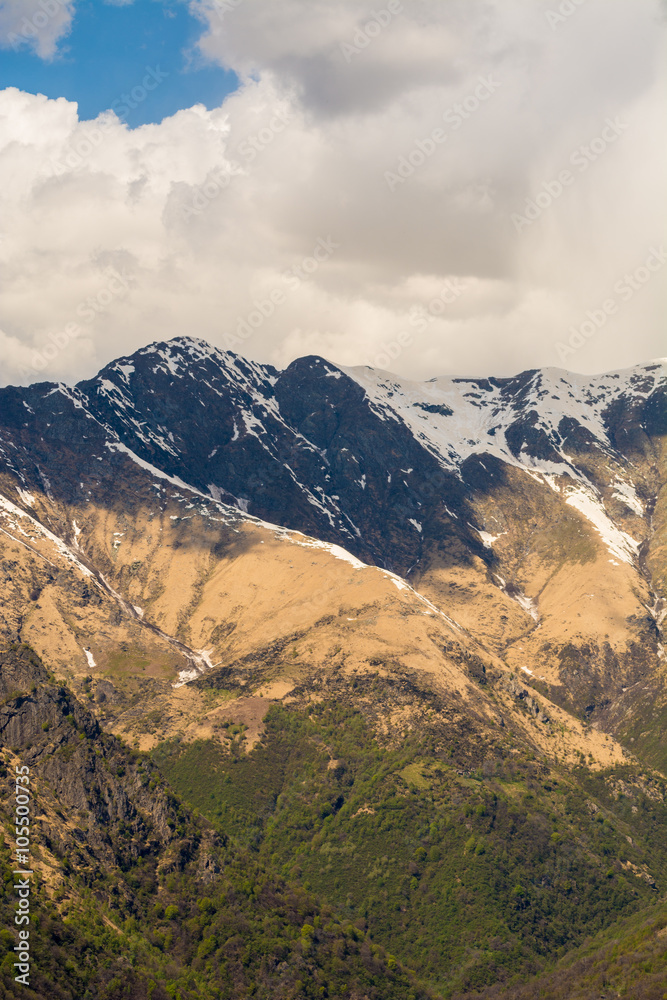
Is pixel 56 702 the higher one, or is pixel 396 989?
pixel 56 702

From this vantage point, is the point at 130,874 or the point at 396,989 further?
the point at 396,989

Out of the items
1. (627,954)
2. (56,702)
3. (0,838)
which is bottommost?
(0,838)

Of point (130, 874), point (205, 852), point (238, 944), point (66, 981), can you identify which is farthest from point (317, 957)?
point (66, 981)

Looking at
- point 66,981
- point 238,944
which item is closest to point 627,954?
point 238,944

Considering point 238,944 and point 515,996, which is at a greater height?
point 515,996

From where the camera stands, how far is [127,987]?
125 metres

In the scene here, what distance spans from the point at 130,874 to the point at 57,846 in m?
19.7

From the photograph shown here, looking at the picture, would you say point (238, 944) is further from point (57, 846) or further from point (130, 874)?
point (57, 846)

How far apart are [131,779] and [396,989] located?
233 feet

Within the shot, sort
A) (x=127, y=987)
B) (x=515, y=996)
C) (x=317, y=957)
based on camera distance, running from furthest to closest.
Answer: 1. (x=515, y=996)
2. (x=317, y=957)
3. (x=127, y=987)

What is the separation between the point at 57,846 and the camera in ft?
465

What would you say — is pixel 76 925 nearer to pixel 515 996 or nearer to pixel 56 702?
pixel 56 702

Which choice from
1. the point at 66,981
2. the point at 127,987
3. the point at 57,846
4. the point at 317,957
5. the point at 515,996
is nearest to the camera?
the point at 66,981

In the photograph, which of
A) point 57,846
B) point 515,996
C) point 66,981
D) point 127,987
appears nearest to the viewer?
point 66,981
